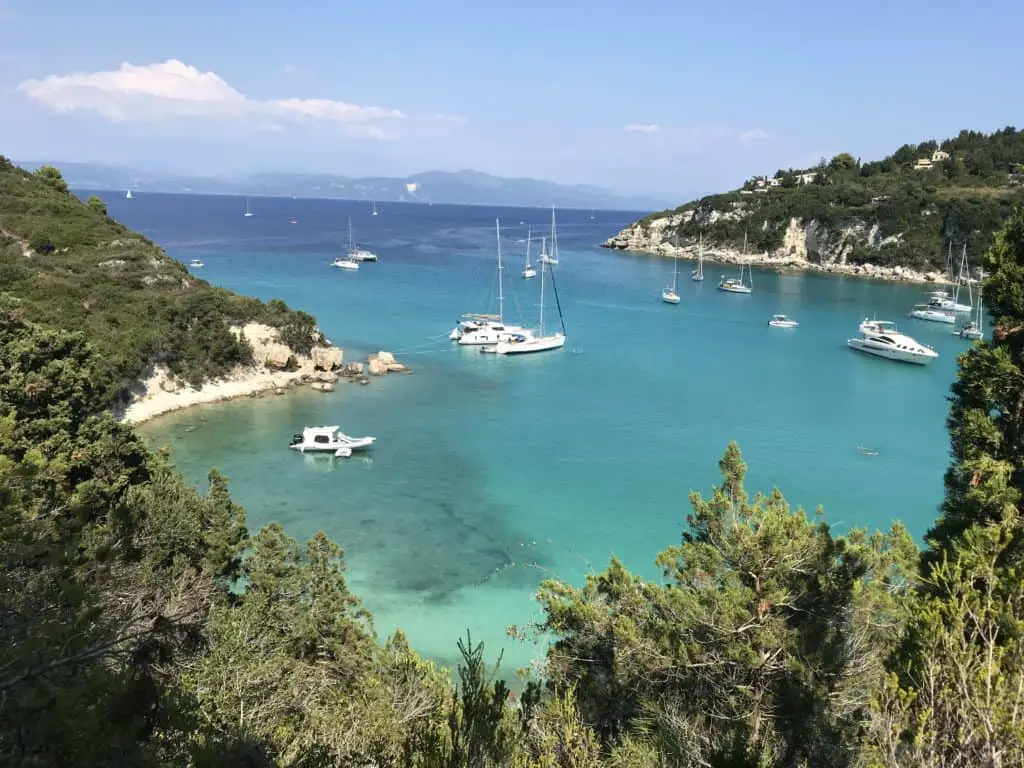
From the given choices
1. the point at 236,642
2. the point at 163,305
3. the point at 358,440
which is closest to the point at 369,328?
the point at 163,305

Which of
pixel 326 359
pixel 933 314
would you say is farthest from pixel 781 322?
pixel 326 359

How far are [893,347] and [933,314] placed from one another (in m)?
17.3

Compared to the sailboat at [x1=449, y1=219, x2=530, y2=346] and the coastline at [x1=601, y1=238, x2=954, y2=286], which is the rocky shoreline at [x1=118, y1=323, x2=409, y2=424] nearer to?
the sailboat at [x1=449, y1=219, x2=530, y2=346]

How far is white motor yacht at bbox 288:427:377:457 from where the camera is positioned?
26344mm

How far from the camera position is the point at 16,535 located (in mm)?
8266

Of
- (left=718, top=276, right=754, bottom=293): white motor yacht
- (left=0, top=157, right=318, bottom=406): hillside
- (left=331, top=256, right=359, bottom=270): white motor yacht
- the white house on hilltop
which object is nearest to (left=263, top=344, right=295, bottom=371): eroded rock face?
(left=0, top=157, right=318, bottom=406): hillside

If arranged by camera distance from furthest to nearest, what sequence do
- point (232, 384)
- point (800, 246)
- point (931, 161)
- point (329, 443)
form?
point (931, 161), point (800, 246), point (232, 384), point (329, 443)

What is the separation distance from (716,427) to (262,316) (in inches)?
1017

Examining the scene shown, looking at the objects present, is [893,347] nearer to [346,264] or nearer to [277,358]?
[277,358]

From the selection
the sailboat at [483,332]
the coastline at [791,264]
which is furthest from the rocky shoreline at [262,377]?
the coastline at [791,264]

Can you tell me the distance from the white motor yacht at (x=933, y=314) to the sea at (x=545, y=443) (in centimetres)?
141

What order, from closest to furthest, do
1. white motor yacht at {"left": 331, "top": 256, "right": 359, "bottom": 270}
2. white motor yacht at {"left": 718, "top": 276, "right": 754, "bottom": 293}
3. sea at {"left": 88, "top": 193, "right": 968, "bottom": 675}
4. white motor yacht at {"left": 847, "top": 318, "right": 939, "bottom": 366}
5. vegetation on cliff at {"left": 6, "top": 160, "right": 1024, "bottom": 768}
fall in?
vegetation on cliff at {"left": 6, "top": 160, "right": 1024, "bottom": 768}
sea at {"left": 88, "top": 193, "right": 968, "bottom": 675}
white motor yacht at {"left": 847, "top": 318, "right": 939, "bottom": 366}
white motor yacht at {"left": 718, "top": 276, "right": 754, "bottom": 293}
white motor yacht at {"left": 331, "top": 256, "right": 359, "bottom": 270}

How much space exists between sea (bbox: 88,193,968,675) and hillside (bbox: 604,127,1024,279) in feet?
93.7

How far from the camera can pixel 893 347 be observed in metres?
44.7
